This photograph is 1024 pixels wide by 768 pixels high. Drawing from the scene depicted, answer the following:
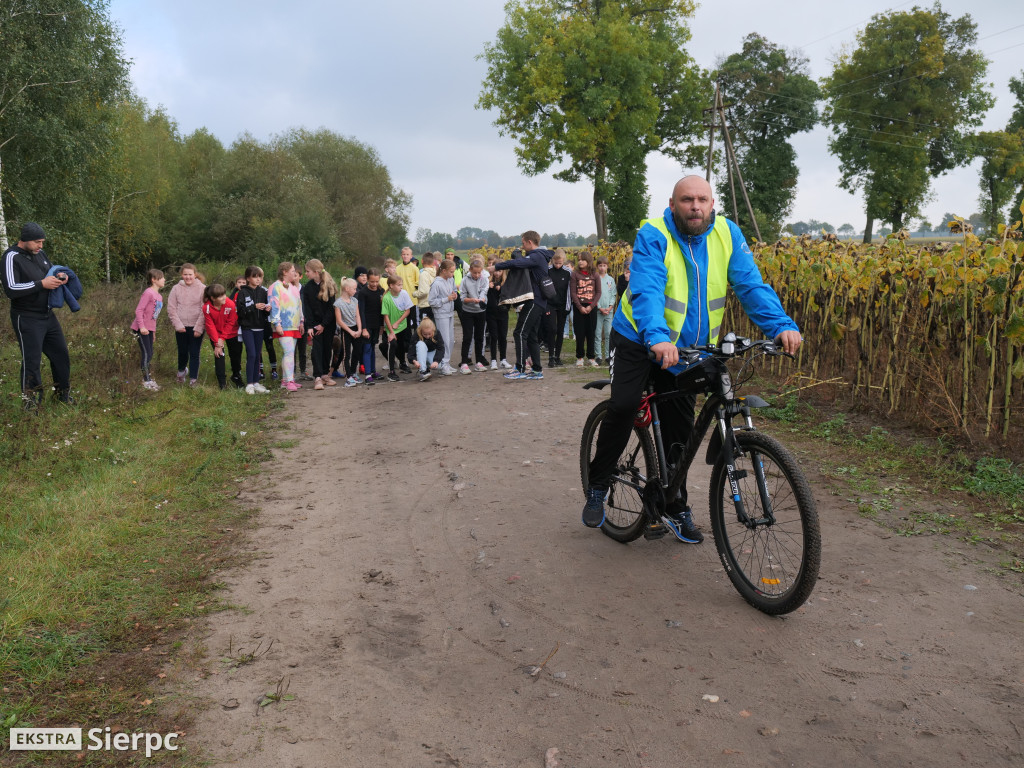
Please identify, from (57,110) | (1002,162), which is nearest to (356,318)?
(57,110)

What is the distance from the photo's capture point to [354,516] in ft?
21.1

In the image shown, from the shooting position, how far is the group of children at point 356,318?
12664mm

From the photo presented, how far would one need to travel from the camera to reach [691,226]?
184 inches

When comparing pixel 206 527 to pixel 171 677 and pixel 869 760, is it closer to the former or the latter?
pixel 171 677

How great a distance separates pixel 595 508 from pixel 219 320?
893 centimetres

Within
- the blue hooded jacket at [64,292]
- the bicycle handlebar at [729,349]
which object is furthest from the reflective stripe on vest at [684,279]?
the blue hooded jacket at [64,292]

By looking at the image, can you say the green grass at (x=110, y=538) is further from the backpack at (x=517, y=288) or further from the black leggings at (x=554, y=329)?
the black leggings at (x=554, y=329)

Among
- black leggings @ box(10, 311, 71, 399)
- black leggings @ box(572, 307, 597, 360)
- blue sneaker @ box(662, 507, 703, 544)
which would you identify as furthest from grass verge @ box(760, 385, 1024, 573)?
black leggings @ box(10, 311, 71, 399)

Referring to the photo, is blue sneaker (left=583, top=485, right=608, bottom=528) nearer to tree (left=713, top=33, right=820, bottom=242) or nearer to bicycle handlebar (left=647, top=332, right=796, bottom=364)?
bicycle handlebar (left=647, top=332, right=796, bottom=364)

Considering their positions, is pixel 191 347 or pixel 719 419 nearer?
pixel 719 419

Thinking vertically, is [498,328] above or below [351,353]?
above

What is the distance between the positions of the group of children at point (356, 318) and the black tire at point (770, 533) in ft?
31.3

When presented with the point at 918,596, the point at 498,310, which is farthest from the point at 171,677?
the point at 498,310

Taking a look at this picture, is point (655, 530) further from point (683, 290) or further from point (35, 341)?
point (35, 341)
